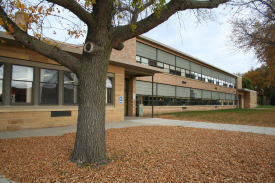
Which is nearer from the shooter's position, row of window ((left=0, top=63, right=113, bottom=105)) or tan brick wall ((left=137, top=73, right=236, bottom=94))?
row of window ((left=0, top=63, right=113, bottom=105))

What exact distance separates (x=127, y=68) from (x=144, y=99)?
5.66 meters

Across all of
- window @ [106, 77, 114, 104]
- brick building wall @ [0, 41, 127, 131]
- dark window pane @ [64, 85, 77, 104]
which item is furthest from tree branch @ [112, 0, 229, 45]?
window @ [106, 77, 114, 104]

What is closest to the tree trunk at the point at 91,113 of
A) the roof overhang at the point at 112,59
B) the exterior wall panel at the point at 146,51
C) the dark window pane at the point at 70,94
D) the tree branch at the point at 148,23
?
the tree branch at the point at 148,23

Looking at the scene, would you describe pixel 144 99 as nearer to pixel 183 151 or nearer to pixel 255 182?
pixel 183 151

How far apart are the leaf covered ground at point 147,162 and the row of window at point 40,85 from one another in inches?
114

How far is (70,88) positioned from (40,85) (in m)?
1.54

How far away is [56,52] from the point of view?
4527mm

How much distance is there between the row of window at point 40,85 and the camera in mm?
8594

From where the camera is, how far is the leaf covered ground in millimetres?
3725

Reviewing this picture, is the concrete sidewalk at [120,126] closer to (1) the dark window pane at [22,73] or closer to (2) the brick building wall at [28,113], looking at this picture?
(2) the brick building wall at [28,113]

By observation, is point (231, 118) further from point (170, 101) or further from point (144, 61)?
point (144, 61)

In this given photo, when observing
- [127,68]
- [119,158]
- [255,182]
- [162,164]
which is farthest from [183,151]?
[127,68]

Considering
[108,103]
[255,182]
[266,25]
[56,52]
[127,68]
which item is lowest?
[255,182]

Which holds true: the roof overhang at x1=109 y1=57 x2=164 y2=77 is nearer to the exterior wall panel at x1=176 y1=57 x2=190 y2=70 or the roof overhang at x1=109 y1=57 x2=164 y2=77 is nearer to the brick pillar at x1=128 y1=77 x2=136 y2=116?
the brick pillar at x1=128 y1=77 x2=136 y2=116
